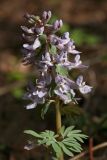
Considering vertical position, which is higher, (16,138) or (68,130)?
(68,130)

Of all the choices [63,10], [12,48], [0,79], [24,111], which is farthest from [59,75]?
[63,10]

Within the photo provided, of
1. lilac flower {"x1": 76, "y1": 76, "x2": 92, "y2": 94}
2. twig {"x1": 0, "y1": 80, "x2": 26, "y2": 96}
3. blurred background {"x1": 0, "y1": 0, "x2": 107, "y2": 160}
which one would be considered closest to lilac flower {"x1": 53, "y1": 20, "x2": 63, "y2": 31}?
lilac flower {"x1": 76, "y1": 76, "x2": 92, "y2": 94}

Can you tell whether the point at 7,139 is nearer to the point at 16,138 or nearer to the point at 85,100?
the point at 16,138

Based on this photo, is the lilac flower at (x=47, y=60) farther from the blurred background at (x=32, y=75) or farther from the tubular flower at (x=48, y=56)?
the blurred background at (x=32, y=75)

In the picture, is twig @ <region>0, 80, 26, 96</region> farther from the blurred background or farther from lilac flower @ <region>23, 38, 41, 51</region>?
lilac flower @ <region>23, 38, 41, 51</region>

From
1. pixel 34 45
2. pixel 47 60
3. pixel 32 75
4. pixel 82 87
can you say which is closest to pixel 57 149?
pixel 82 87

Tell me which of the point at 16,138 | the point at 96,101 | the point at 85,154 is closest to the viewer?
the point at 85,154

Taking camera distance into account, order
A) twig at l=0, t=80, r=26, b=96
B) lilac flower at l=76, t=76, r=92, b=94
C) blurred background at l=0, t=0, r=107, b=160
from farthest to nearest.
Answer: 1. twig at l=0, t=80, r=26, b=96
2. blurred background at l=0, t=0, r=107, b=160
3. lilac flower at l=76, t=76, r=92, b=94
